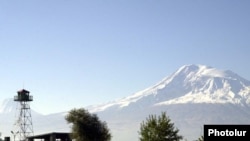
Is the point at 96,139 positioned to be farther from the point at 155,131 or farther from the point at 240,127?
the point at 240,127

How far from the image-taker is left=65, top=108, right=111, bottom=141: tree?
119 m

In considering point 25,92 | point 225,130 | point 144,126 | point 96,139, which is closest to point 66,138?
point 96,139

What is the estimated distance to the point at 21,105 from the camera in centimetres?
16350

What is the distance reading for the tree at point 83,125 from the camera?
118650 millimetres

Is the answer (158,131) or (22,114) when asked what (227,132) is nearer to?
(158,131)

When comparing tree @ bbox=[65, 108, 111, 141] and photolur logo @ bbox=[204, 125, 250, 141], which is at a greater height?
tree @ bbox=[65, 108, 111, 141]

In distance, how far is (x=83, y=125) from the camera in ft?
391

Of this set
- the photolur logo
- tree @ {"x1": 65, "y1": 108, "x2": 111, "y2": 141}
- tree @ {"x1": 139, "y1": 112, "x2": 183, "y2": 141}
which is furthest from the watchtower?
the photolur logo

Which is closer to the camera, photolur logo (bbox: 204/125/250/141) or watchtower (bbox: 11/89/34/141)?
photolur logo (bbox: 204/125/250/141)

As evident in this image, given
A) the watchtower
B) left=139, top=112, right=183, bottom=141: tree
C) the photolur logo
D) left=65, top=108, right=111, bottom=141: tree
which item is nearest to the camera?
the photolur logo

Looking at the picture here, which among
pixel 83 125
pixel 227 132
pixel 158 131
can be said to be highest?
pixel 83 125

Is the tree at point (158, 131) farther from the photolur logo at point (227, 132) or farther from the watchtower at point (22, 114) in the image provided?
the watchtower at point (22, 114)

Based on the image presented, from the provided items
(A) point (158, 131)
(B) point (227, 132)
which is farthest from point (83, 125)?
(B) point (227, 132)

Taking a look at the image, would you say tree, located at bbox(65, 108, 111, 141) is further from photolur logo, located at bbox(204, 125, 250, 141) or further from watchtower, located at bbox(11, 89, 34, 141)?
photolur logo, located at bbox(204, 125, 250, 141)
